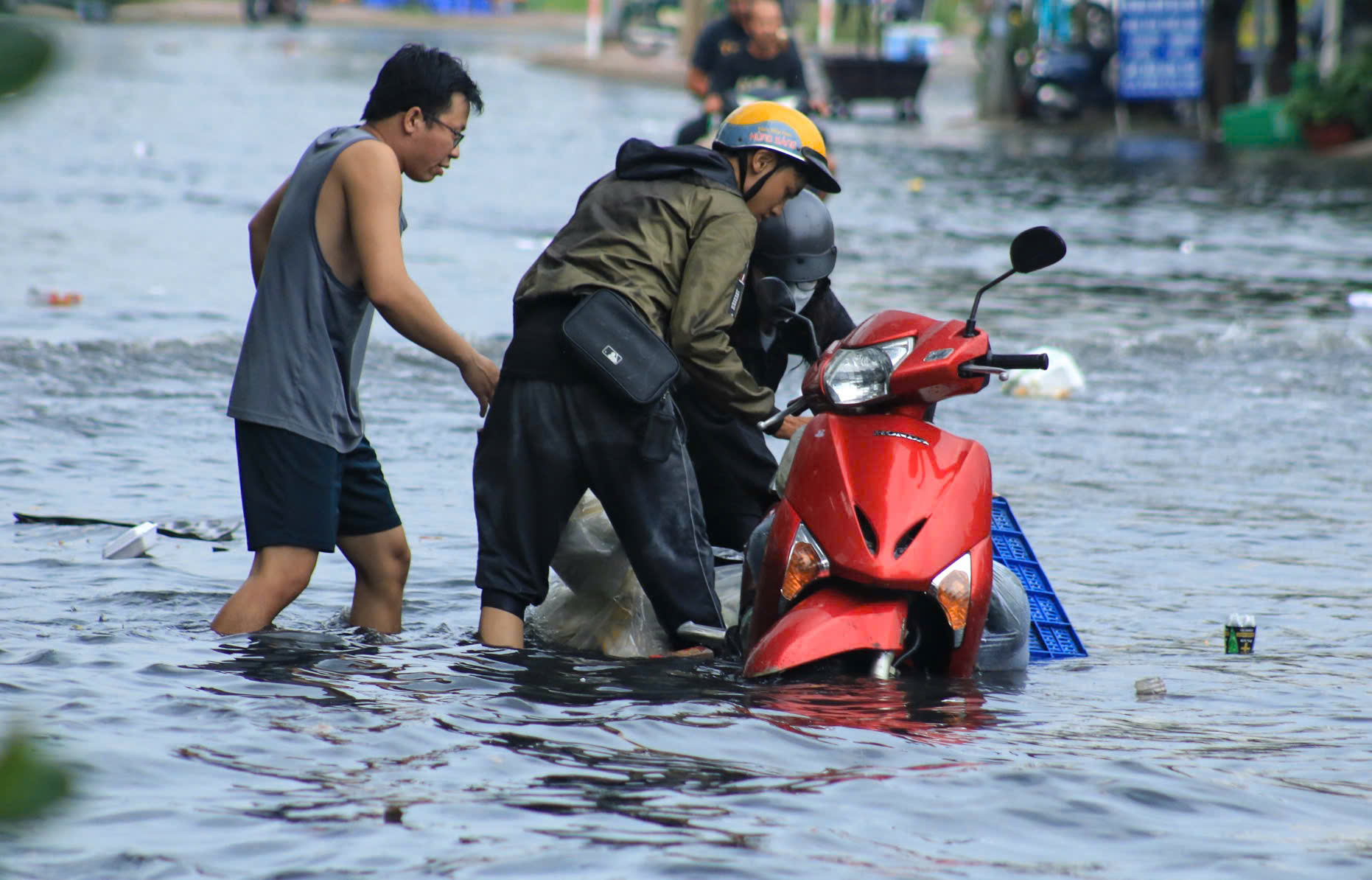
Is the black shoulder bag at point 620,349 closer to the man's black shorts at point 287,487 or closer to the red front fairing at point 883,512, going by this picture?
the red front fairing at point 883,512

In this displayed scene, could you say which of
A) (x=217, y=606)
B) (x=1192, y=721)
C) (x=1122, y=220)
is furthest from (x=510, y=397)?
(x=1122, y=220)

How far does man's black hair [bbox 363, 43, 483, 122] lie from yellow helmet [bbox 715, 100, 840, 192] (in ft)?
2.04

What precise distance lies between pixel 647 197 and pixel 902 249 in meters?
10.4

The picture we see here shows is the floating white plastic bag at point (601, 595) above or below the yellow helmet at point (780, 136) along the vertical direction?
below

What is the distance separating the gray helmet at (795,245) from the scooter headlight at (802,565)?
81 cm

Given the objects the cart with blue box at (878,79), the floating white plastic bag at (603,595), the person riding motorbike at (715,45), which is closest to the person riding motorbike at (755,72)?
the person riding motorbike at (715,45)

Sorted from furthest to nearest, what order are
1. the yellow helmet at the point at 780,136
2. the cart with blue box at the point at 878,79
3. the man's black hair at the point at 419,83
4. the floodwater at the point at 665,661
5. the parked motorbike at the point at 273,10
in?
the parked motorbike at the point at 273,10, the cart with blue box at the point at 878,79, the yellow helmet at the point at 780,136, the man's black hair at the point at 419,83, the floodwater at the point at 665,661

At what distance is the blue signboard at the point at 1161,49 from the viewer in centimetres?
2697

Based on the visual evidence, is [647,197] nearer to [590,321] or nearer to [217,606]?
[590,321]

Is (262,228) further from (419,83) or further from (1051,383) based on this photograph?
(1051,383)

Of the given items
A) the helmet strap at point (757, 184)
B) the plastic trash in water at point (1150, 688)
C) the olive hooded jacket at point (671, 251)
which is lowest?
the plastic trash in water at point (1150, 688)

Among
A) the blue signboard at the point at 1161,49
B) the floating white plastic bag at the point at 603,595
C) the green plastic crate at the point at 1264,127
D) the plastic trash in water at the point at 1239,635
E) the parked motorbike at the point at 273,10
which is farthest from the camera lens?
the parked motorbike at the point at 273,10

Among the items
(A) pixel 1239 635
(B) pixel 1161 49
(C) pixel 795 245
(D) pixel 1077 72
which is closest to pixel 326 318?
(C) pixel 795 245

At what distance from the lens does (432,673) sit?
434 centimetres
